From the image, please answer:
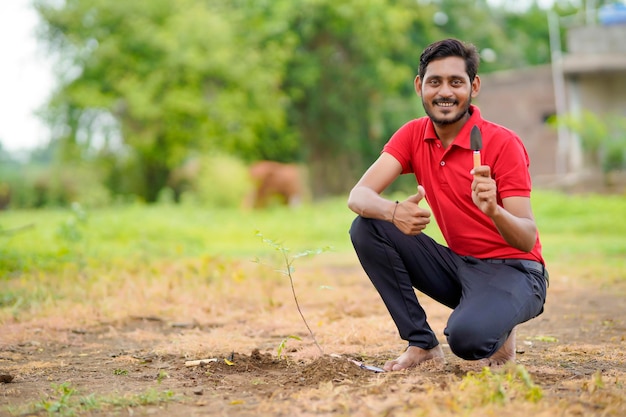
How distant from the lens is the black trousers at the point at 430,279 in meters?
3.80

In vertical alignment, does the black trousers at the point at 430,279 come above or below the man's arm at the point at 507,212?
below

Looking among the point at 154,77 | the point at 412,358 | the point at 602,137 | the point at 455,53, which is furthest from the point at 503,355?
the point at 154,77

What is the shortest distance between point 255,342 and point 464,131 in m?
1.82

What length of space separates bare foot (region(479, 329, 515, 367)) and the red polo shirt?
40 centimetres

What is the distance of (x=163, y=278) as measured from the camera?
7328 mm

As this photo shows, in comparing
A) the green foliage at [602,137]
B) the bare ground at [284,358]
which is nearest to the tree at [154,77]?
the green foliage at [602,137]

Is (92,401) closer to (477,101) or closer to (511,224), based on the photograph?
(511,224)

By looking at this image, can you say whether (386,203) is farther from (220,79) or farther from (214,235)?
(220,79)

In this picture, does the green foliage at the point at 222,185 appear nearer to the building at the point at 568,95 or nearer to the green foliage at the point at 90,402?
the building at the point at 568,95

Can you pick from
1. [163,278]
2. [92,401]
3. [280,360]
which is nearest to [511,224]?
[280,360]

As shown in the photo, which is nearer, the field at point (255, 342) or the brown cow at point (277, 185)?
the field at point (255, 342)

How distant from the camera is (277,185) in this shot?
80.1 feet

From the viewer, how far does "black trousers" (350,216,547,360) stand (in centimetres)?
380

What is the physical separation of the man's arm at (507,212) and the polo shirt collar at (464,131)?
37 centimetres
